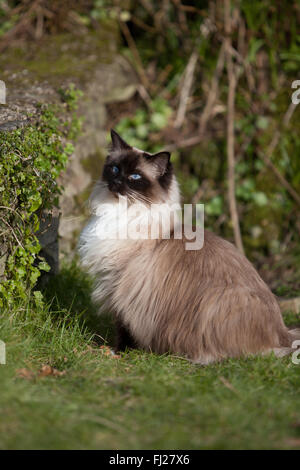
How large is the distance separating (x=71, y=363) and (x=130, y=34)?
18.0 feet

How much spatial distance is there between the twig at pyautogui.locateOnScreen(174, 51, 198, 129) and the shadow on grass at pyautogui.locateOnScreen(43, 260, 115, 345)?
3328 mm

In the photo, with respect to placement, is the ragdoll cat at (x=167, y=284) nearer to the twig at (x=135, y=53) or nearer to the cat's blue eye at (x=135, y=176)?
the cat's blue eye at (x=135, y=176)

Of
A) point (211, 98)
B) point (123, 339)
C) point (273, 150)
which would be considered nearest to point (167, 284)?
point (123, 339)

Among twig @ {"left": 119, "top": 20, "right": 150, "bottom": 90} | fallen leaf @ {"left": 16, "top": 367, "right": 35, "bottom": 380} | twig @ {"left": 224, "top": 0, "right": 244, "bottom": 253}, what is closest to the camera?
fallen leaf @ {"left": 16, "top": 367, "right": 35, "bottom": 380}

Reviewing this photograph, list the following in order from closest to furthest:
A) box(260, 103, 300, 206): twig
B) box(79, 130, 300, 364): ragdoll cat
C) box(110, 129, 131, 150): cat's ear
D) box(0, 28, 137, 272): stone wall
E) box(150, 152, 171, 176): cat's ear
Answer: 1. box(79, 130, 300, 364): ragdoll cat
2. box(150, 152, 171, 176): cat's ear
3. box(110, 129, 131, 150): cat's ear
4. box(0, 28, 137, 272): stone wall
5. box(260, 103, 300, 206): twig

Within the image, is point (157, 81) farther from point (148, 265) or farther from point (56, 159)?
point (148, 265)

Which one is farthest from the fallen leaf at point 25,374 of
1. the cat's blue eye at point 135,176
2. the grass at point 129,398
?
the cat's blue eye at point 135,176

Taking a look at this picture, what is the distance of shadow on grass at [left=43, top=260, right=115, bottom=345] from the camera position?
3.68 m

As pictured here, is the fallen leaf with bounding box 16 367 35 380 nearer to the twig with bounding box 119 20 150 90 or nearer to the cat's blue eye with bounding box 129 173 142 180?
the cat's blue eye with bounding box 129 173 142 180

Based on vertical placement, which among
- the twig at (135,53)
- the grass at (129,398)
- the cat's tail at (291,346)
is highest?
the twig at (135,53)

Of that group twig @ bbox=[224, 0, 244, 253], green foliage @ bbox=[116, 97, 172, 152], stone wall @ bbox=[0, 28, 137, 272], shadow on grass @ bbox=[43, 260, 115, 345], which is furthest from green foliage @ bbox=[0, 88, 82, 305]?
green foliage @ bbox=[116, 97, 172, 152]

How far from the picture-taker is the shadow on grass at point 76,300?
145 inches

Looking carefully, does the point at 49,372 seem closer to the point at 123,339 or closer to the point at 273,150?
the point at 123,339

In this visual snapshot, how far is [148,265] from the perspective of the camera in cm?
327
